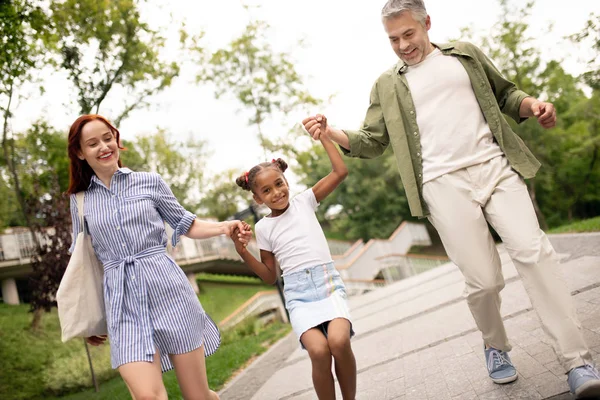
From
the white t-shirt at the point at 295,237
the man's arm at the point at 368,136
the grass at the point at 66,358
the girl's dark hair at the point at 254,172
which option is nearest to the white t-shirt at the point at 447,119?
the man's arm at the point at 368,136

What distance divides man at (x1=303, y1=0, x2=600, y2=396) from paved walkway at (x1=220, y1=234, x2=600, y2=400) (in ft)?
0.93

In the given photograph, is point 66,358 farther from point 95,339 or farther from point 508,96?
point 508,96

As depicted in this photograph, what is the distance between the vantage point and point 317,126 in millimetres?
3508

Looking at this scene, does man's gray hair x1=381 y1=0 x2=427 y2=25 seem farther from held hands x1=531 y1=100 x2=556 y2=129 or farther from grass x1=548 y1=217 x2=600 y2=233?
grass x1=548 y1=217 x2=600 y2=233

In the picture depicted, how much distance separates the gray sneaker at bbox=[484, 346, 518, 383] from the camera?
11.1 feet

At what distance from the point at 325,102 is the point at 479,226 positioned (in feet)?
61.9

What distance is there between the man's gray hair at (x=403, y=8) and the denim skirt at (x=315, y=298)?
1.49 metres

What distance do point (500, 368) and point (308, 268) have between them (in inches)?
49.7

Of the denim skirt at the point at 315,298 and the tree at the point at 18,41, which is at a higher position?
the tree at the point at 18,41

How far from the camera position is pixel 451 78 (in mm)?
3451

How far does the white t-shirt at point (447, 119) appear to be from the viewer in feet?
11.0

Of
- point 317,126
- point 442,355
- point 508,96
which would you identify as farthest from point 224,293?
point 508,96

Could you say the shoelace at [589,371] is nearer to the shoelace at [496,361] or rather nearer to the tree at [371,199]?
the shoelace at [496,361]

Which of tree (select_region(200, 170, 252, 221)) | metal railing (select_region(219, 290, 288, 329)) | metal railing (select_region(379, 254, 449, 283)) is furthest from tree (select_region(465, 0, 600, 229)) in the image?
tree (select_region(200, 170, 252, 221))
